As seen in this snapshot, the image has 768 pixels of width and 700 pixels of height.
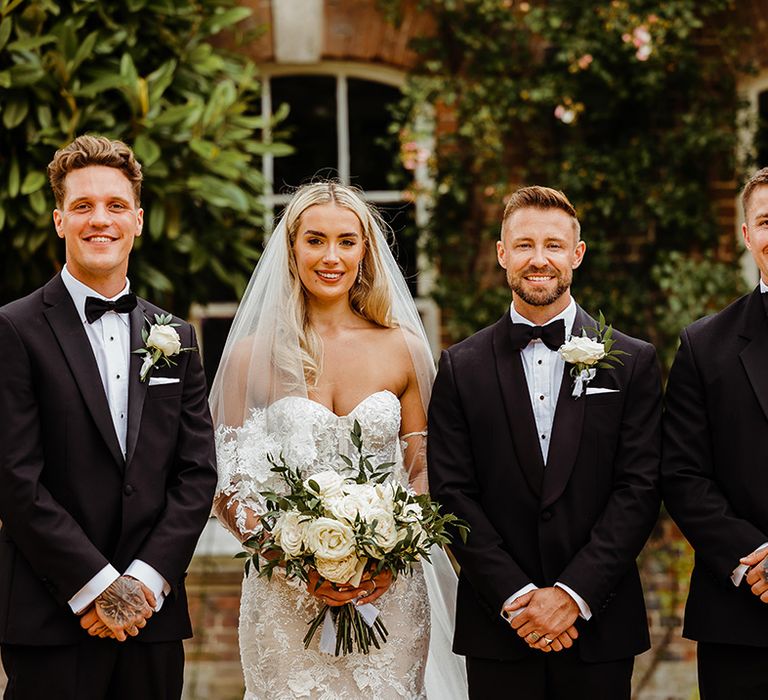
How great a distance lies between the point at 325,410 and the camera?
4.01 meters

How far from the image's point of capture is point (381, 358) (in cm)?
418

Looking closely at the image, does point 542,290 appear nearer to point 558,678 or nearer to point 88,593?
point 558,678

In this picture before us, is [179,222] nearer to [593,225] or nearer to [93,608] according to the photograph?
[593,225]

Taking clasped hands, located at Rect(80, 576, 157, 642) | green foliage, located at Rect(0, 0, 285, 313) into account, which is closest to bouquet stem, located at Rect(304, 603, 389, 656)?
clasped hands, located at Rect(80, 576, 157, 642)

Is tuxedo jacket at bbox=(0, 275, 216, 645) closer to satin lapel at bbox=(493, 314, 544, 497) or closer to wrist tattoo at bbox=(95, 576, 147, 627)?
wrist tattoo at bbox=(95, 576, 147, 627)

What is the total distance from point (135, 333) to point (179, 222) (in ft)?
7.91

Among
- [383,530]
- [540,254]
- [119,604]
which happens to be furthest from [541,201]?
[119,604]

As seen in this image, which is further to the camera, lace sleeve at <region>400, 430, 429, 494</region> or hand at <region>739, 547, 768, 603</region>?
lace sleeve at <region>400, 430, 429, 494</region>

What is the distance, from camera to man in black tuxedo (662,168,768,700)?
361cm

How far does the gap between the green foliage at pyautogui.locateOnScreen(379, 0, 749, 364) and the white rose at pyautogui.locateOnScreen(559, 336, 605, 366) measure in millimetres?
2863

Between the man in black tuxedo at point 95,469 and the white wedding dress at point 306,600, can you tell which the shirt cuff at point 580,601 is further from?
the man in black tuxedo at point 95,469

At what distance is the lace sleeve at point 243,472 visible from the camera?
4.03 metres

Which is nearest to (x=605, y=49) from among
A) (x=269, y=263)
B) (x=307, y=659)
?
(x=269, y=263)

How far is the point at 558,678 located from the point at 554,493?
584 mm
